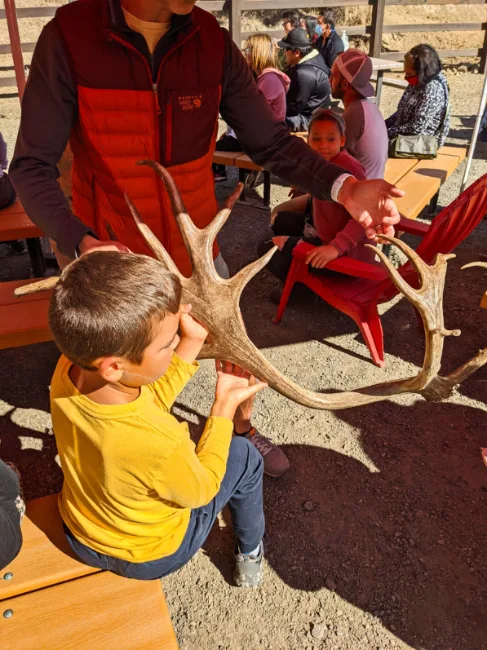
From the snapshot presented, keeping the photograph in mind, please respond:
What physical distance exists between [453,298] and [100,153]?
340cm

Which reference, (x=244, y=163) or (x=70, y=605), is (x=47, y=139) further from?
(x=244, y=163)

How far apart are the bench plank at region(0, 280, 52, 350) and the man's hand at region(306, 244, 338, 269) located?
1.67 m

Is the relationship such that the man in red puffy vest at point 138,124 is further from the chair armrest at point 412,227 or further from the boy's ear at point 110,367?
the chair armrest at point 412,227

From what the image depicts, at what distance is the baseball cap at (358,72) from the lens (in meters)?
4.75

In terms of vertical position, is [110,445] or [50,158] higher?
[50,158]

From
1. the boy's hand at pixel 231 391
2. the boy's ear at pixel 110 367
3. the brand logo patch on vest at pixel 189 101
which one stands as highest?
the brand logo patch on vest at pixel 189 101

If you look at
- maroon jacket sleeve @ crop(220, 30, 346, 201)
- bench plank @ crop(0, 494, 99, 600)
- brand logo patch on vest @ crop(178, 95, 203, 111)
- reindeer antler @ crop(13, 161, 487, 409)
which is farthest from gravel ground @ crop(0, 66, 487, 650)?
brand logo patch on vest @ crop(178, 95, 203, 111)

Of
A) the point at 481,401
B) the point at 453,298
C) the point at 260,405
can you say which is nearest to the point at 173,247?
the point at 260,405

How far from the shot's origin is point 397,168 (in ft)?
18.2

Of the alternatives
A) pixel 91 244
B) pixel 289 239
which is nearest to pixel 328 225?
pixel 289 239

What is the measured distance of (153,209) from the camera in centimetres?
235

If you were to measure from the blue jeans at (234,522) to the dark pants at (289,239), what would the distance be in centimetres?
203

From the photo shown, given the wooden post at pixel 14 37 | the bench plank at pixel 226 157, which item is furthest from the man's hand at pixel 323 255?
the bench plank at pixel 226 157

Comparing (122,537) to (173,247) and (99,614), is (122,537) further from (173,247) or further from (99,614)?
(173,247)
